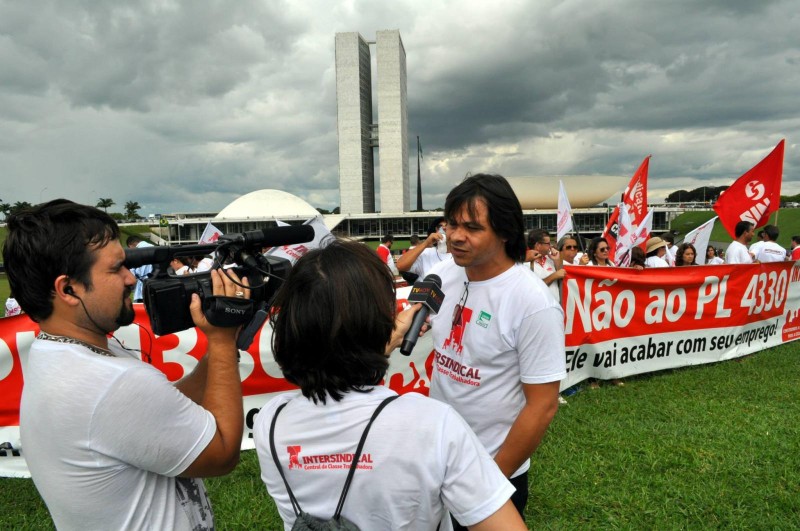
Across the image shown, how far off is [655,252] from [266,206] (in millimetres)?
81766

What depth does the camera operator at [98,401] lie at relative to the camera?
1.10m

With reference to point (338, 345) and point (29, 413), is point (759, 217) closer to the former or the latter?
point (338, 345)

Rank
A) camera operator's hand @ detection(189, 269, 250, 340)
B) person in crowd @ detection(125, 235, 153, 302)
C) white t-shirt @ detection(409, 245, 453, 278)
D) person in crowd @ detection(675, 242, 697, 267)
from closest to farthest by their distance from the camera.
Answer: camera operator's hand @ detection(189, 269, 250, 340) < person in crowd @ detection(125, 235, 153, 302) < white t-shirt @ detection(409, 245, 453, 278) < person in crowd @ detection(675, 242, 697, 267)

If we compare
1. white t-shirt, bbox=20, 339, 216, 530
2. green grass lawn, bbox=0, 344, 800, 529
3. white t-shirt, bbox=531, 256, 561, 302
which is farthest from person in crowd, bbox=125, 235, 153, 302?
white t-shirt, bbox=531, 256, 561, 302

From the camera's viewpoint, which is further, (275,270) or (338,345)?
(275,270)

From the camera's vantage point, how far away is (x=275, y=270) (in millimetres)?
1462

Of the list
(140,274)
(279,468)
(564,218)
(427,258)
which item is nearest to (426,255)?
(427,258)

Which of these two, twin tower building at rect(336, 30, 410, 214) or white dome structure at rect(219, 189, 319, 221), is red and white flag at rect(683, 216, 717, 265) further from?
white dome structure at rect(219, 189, 319, 221)

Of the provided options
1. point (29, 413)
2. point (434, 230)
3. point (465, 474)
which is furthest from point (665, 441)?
point (29, 413)

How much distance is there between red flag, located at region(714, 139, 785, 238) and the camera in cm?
681

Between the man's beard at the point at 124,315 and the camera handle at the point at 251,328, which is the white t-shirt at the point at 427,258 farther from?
the man's beard at the point at 124,315

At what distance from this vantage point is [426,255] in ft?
21.9

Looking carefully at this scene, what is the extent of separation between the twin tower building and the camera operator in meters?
70.3

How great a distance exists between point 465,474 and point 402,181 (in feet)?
235
